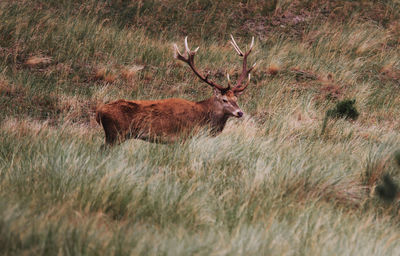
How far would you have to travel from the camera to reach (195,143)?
18.7 ft

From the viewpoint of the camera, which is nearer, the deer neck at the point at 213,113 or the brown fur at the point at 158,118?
the brown fur at the point at 158,118

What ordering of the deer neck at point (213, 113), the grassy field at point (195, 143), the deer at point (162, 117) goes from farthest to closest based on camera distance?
the deer neck at point (213, 113)
the deer at point (162, 117)
the grassy field at point (195, 143)

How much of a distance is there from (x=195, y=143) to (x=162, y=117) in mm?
607

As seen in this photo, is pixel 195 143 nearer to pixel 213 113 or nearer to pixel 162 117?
pixel 162 117

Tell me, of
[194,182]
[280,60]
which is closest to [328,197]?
[194,182]

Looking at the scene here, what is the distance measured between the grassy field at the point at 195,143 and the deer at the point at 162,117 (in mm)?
187

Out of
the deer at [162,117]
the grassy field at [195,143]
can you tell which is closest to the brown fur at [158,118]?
the deer at [162,117]

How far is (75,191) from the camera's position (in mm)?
4137

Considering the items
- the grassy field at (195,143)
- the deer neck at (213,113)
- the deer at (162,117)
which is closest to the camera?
the grassy field at (195,143)

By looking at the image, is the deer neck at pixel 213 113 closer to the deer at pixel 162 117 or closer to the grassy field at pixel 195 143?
the deer at pixel 162 117

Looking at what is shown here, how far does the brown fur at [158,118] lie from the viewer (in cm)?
579

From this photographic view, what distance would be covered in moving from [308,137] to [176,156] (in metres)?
2.69

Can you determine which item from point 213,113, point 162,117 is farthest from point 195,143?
point 213,113

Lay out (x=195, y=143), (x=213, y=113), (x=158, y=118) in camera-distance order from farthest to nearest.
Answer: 1. (x=213, y=113)
2. (x=158, y=118)
3. (x=195, y=143)
